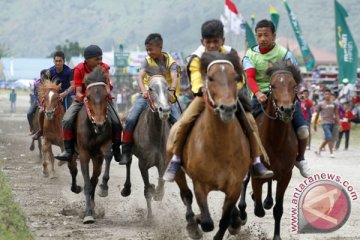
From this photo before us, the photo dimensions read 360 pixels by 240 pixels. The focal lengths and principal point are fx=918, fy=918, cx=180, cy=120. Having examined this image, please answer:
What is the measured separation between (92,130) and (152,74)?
4.13 ft

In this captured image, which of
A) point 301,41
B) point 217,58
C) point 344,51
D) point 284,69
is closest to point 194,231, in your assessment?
point 217,58

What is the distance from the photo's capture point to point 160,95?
512 inches

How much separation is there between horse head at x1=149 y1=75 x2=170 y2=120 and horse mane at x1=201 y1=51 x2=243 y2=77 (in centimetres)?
263

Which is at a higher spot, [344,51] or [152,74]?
[152,74]

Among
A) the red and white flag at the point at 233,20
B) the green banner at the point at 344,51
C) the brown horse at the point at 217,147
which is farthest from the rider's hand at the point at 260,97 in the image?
Answer: the red and white flag at the point at 233,20

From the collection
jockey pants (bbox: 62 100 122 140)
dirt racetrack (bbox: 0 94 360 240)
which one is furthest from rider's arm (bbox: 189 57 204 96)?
jockey pants (bbox: 62 100 122 140)

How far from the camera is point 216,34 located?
10.9 meters

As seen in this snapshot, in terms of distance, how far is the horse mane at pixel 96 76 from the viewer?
45.3ft

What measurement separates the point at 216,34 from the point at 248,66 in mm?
1576

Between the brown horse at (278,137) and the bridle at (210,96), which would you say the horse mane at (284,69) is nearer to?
the brown horse at (278,137)

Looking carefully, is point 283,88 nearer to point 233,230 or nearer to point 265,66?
point 265,66

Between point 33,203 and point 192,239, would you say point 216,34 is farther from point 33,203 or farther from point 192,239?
point 33,203

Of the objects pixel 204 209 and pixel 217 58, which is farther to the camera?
pixel 204 209

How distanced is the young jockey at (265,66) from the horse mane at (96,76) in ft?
8.08
